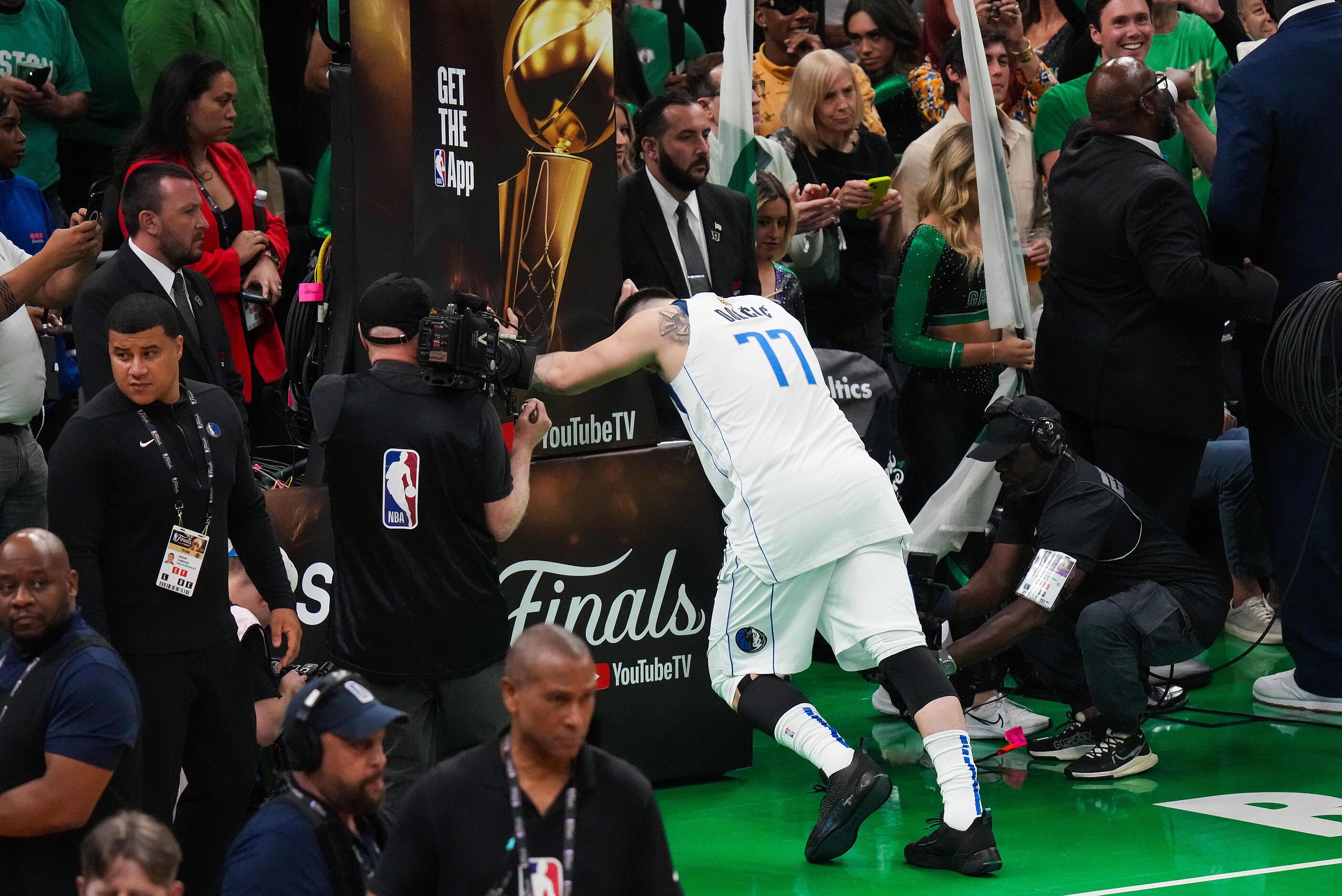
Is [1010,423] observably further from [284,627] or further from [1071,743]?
[284,627]

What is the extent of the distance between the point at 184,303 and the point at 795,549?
2.38 meters

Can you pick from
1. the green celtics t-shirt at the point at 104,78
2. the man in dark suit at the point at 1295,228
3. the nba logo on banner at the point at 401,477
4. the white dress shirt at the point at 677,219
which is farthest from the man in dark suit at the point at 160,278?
the man in dark suit at the point at 1295,228

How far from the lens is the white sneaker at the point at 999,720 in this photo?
7664mm

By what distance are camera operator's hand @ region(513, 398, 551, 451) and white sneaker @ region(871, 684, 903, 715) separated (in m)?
2.76

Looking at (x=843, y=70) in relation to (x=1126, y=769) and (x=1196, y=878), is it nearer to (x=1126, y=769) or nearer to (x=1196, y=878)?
(x=1126, y=769)

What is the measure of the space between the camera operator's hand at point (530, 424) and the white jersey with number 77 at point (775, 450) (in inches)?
23.0

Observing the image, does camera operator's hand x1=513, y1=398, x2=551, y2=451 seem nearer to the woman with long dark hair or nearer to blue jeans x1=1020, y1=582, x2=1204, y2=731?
blue jeans x1=1020, y1=582, x2=1204, y2=731

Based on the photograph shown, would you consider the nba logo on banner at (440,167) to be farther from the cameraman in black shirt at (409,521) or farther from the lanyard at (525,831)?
the lanyard at (525,831)

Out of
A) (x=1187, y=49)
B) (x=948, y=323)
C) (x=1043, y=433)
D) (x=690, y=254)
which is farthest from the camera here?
(x=1187, y=49)

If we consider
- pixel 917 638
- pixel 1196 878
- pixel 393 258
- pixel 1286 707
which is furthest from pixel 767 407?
pixel 1286 707

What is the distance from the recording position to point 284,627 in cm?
561

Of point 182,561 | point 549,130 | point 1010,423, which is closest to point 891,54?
point 1010,423

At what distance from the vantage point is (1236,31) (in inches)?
437

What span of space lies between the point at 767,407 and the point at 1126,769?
2262mm
